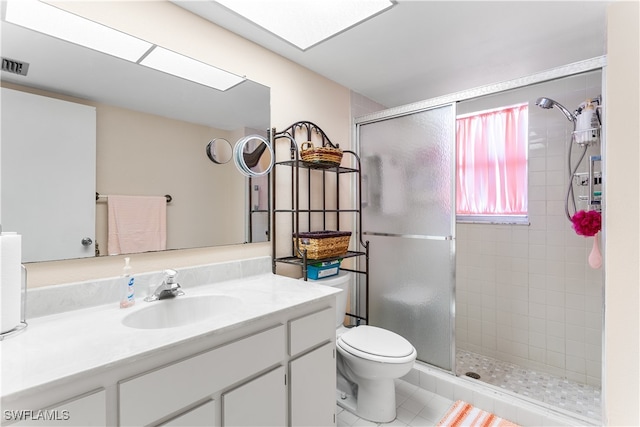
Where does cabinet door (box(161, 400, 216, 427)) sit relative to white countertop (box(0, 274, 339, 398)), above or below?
below

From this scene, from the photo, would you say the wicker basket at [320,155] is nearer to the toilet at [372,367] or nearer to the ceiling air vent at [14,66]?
the toilet at [372,367]

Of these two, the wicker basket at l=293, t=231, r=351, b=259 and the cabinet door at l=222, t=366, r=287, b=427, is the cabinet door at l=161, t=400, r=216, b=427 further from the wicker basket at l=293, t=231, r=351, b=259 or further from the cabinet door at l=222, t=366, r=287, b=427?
the wicker basket at l=293, t=231, r=351, b=259

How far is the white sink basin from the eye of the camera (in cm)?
133

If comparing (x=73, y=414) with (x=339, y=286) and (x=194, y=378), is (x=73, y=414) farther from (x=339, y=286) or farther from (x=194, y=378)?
(x=339, y=286)

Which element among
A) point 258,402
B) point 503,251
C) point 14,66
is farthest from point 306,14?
point 503,251

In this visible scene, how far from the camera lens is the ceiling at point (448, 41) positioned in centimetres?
168

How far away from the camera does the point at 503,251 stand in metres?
2.63

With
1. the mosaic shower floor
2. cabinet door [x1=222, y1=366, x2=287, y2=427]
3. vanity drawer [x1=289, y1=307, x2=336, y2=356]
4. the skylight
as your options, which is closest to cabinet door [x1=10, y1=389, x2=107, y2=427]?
cabinet door [x1=222, y1=366, x2=287, y2=427]

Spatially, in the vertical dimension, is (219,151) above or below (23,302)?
A: above

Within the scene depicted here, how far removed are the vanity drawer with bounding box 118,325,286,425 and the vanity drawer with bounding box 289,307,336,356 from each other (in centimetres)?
8

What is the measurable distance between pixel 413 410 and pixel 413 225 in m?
1.21

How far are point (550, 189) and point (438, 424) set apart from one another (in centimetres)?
186

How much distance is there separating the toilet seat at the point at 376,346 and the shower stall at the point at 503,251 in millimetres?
482

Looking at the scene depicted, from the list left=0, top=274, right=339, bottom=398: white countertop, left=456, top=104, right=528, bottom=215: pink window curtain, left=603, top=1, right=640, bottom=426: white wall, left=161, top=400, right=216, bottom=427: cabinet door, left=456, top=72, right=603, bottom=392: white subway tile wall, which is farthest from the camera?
left=456, top=104, right=528, bottom=215: pink window curtain
